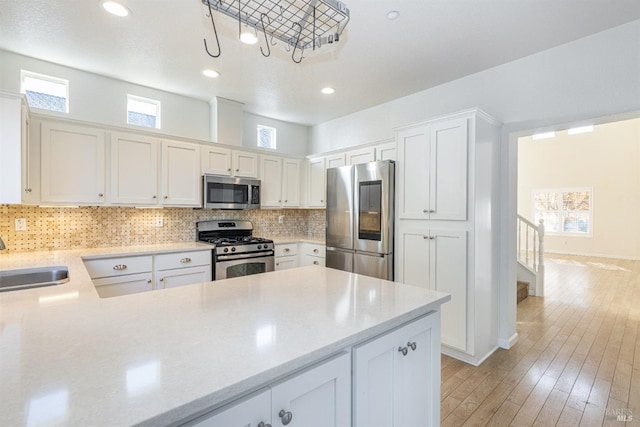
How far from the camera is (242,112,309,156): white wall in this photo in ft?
14.5

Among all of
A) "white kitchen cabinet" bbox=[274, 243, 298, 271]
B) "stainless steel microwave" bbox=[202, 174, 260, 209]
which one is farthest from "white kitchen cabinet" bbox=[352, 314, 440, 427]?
"stainless steel microwave" bbox=[202, 174, 260, 209]

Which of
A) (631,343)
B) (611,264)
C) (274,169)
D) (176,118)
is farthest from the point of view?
(611,264)

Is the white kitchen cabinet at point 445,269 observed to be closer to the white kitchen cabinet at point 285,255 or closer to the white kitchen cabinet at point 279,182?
the white kitchen cabinet at point 285,255

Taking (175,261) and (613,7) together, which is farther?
(175,261)

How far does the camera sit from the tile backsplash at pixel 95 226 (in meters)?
2.75

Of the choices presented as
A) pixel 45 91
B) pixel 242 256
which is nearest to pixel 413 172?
pixel 242 256

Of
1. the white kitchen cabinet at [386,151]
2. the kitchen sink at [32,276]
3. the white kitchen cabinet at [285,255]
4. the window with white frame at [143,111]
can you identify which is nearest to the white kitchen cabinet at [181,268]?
the kitchen sink at [32,276]

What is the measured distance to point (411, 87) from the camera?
11.4ft

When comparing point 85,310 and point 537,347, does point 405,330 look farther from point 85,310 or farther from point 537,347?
point 537,347

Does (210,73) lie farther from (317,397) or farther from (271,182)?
(317,397)

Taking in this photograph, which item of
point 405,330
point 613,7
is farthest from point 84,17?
point 613,7

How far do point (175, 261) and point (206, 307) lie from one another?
2110mm

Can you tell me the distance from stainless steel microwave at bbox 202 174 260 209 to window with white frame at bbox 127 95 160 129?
914 millimetres

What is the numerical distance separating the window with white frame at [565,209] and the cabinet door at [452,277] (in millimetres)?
8385
